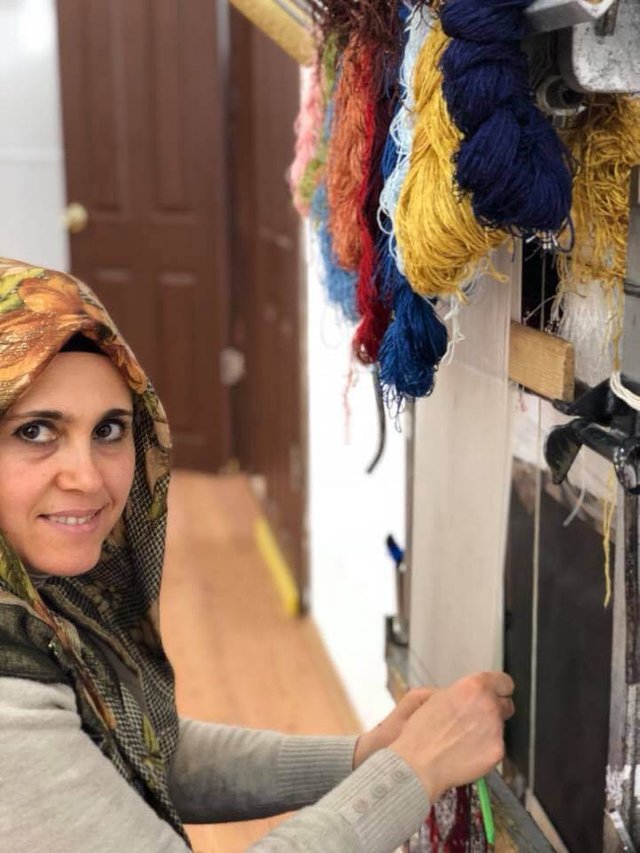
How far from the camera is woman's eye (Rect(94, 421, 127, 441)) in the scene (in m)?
0.99

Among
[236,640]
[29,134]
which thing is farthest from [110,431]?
[29,134]

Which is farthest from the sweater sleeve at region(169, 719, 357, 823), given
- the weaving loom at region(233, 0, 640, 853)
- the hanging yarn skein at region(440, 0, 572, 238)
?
the hanging yarn skein at region(440, 0, 572, 238)

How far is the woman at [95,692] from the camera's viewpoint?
0.82 m

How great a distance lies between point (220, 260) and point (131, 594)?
2996mm

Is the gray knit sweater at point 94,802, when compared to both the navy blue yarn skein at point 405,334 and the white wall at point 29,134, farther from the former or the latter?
the white wall at point 29,134

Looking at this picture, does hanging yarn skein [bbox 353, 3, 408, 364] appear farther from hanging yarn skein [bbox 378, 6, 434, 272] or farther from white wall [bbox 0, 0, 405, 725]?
white wall [bbox 0, 0, 405, 725]

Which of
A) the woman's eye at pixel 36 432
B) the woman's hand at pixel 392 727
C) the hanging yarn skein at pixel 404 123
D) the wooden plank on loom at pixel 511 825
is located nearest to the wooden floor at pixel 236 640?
the woman's hand at pixel 392 727

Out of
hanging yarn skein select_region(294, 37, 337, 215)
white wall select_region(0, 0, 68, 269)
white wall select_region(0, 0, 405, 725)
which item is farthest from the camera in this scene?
white wall select_region(0, 0, 68, 269)

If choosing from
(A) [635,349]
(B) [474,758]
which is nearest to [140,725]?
(B) [474,758]

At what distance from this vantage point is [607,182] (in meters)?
0.75

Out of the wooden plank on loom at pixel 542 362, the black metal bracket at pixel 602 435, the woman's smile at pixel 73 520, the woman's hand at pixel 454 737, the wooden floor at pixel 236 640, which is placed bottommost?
the wooden floor at pixel 236 640

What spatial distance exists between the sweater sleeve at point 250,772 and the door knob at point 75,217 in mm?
3192

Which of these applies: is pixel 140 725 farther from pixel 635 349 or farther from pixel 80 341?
pixel 635 349

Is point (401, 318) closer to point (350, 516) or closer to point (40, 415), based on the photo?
point (40, 415)
